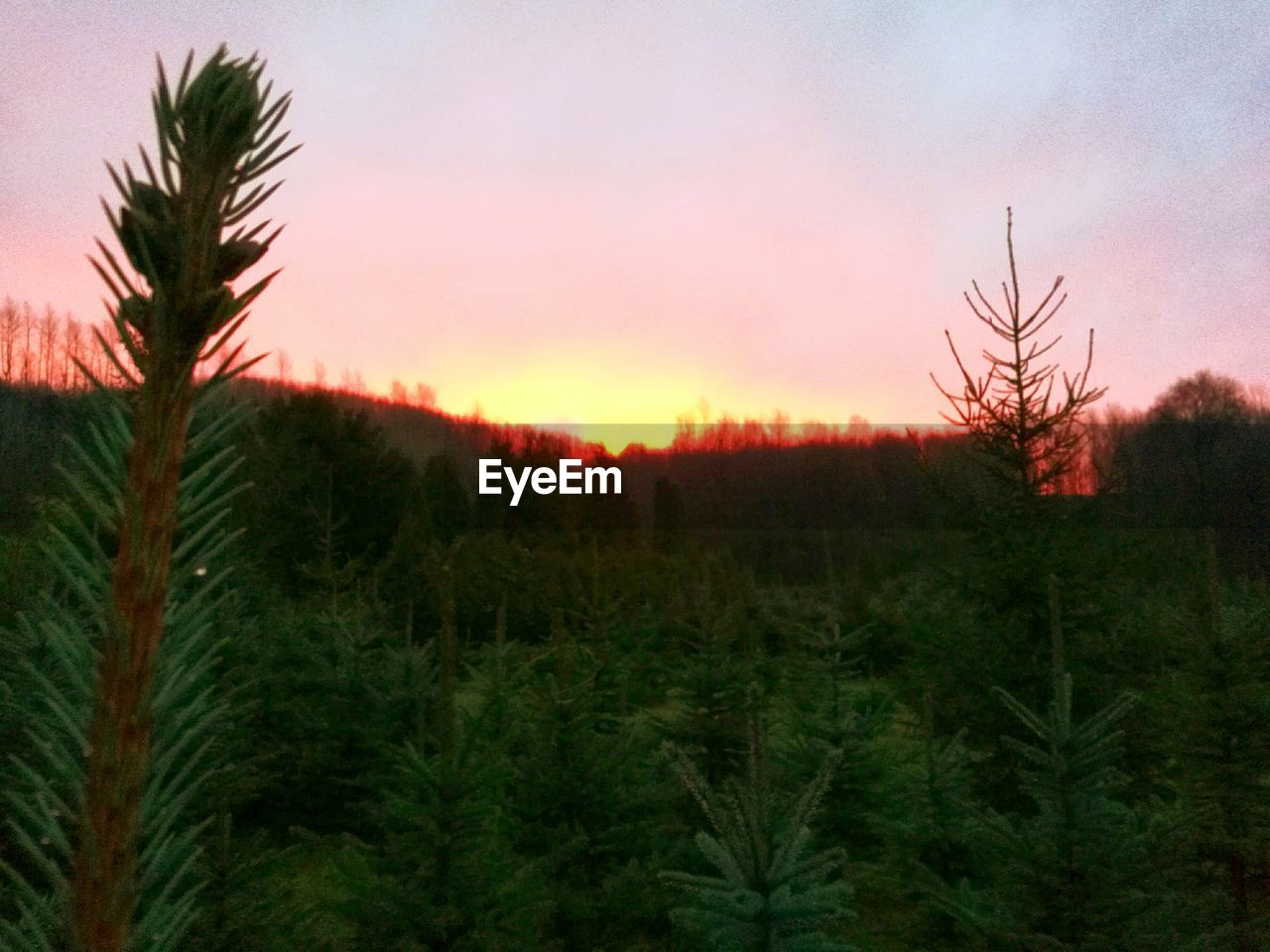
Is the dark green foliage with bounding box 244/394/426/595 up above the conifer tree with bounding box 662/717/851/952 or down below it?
above

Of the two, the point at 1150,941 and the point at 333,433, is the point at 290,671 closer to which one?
the point at 1150,941

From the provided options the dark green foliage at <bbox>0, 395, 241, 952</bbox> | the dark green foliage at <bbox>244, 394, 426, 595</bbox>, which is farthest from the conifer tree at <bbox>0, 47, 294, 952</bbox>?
the dark green foliage at <bbox>244, 394, 426, 595</bbox>

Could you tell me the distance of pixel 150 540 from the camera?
1.77 ft

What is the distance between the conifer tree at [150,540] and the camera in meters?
0.53

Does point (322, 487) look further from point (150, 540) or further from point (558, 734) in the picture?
point (150, 540)

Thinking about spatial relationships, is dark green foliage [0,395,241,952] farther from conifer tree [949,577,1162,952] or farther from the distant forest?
conifer tree [949,577,1162,952]

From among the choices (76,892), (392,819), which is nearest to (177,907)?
(76,892)

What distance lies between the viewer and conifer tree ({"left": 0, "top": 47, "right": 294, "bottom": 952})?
53cm

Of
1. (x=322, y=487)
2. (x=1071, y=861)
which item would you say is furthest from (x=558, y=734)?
(x=322, y=487)

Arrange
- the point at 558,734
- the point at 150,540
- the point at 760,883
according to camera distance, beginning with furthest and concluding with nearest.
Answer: the point at 558,734
the point at 760,883
the point at 150,540

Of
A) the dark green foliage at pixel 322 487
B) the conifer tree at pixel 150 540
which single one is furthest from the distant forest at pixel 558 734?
the dark green foliage at pixel 322 487

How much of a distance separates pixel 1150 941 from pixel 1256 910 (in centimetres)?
273

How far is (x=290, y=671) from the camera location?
39.8ft

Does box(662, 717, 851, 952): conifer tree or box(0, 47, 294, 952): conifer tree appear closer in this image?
box(0, 47, 294, 952): conifer tree
